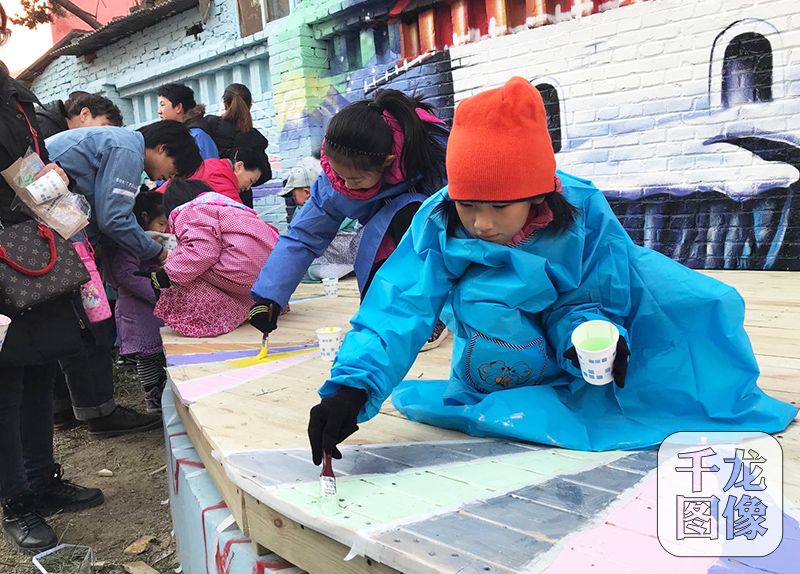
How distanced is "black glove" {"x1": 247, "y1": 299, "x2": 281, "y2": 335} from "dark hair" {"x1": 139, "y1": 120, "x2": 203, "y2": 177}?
1.22m

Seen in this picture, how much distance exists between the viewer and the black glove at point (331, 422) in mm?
1368

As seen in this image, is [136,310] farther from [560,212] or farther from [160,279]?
[560,212]

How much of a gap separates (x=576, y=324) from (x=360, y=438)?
619 millimetres

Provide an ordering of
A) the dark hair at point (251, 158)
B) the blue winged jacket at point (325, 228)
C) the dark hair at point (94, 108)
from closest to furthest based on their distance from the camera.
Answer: the blue winged jacket at point (325, 228)
the dark hair at point (94, 108)
the dark hair at point (251, 158)

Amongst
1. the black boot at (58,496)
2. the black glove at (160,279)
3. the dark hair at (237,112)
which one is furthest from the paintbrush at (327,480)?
the dark hair at (237,112)

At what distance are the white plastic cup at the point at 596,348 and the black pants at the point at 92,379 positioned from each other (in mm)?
2271

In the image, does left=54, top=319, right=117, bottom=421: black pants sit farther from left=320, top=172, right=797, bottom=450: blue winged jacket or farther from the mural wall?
the mural wall

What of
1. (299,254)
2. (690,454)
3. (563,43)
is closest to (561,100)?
(563,43)

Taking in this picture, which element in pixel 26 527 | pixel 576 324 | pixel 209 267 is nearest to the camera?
pixel 576 324

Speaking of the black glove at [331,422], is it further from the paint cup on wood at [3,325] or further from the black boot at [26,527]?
the black boot at [26,527]

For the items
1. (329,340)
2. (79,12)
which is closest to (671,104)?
(329,340)

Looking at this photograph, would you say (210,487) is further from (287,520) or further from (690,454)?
(690,454)

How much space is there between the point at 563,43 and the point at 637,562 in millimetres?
4070

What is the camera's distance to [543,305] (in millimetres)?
1658
